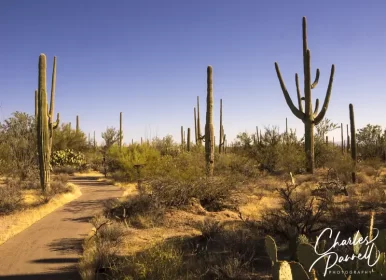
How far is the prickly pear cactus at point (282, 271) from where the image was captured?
3513mm

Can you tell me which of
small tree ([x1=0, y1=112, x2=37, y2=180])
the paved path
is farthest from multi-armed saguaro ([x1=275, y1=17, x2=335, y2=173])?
small tree ([x1=0, y1=112, x2=37, y2=180])

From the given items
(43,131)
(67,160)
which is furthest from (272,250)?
(67,160)

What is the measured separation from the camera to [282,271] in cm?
353

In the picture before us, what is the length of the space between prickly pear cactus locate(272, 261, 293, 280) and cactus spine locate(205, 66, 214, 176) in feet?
30.6

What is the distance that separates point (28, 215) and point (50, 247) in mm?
3315

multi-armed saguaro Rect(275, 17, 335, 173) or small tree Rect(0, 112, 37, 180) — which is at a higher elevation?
multi-armed saguaro Rect(275, 17, 335, 173)

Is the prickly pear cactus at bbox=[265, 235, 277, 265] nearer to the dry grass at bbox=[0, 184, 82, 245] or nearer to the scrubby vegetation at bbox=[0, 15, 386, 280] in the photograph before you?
the scrubby vegetation at bbox=[0, 15, 386, 280]

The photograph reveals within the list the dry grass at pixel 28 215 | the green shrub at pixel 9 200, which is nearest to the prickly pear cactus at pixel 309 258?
the dry grass at pixel 28 215

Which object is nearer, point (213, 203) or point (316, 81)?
point (213, 203)

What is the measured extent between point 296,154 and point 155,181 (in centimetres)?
986

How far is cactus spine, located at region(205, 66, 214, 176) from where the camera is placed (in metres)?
13.3

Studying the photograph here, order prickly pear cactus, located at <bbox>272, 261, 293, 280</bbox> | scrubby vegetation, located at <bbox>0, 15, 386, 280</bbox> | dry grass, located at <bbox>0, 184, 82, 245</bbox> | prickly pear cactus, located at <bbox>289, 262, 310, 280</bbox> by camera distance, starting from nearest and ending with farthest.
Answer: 1. prickly pear cactus, located at <bbox>272, 261, 293, 280</bbox>
2. prickly pear cactus, located at <bbox>289, 262, 310, 280</bbox>
3. scrubby vegetation, located at <bbox>0, 15, 386, 280</bbox>
4. dry grass, located at <bbox>0, 184, 82, 245</bbox>

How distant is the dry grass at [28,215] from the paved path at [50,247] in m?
0.22

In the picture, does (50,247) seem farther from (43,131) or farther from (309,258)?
(43,131)
